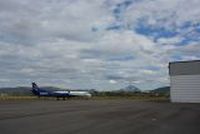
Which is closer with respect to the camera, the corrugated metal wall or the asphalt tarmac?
the asphalt tarmac

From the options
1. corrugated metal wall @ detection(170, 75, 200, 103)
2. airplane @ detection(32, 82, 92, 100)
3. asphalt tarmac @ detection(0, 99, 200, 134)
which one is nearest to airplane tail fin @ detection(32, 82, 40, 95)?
airplane @ detection(32, 82, 92, 100)

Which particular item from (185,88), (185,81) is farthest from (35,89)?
(185,88)

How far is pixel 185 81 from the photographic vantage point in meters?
71.4

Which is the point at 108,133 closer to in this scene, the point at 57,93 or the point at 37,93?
the point at 57,93

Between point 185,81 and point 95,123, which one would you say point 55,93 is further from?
point 95,123

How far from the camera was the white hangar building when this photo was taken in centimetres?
6975

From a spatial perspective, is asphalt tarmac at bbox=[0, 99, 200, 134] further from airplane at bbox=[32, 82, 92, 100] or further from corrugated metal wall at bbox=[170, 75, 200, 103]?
airplane at bbox=[32, 82, 92, 100]

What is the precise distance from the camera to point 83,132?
15961 mm

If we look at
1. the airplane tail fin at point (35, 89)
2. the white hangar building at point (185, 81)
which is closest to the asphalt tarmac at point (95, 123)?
the white hangar building at point (185, 81)

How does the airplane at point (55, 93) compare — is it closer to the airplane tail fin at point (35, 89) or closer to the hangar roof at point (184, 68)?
the airplane tail fin at point (35, 89)

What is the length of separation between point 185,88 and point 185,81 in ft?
4.30

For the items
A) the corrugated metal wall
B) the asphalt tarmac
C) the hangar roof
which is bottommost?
the asphalt tarmac

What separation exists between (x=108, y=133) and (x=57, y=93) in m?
80.2

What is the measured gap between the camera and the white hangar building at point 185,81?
6975 centimetres
